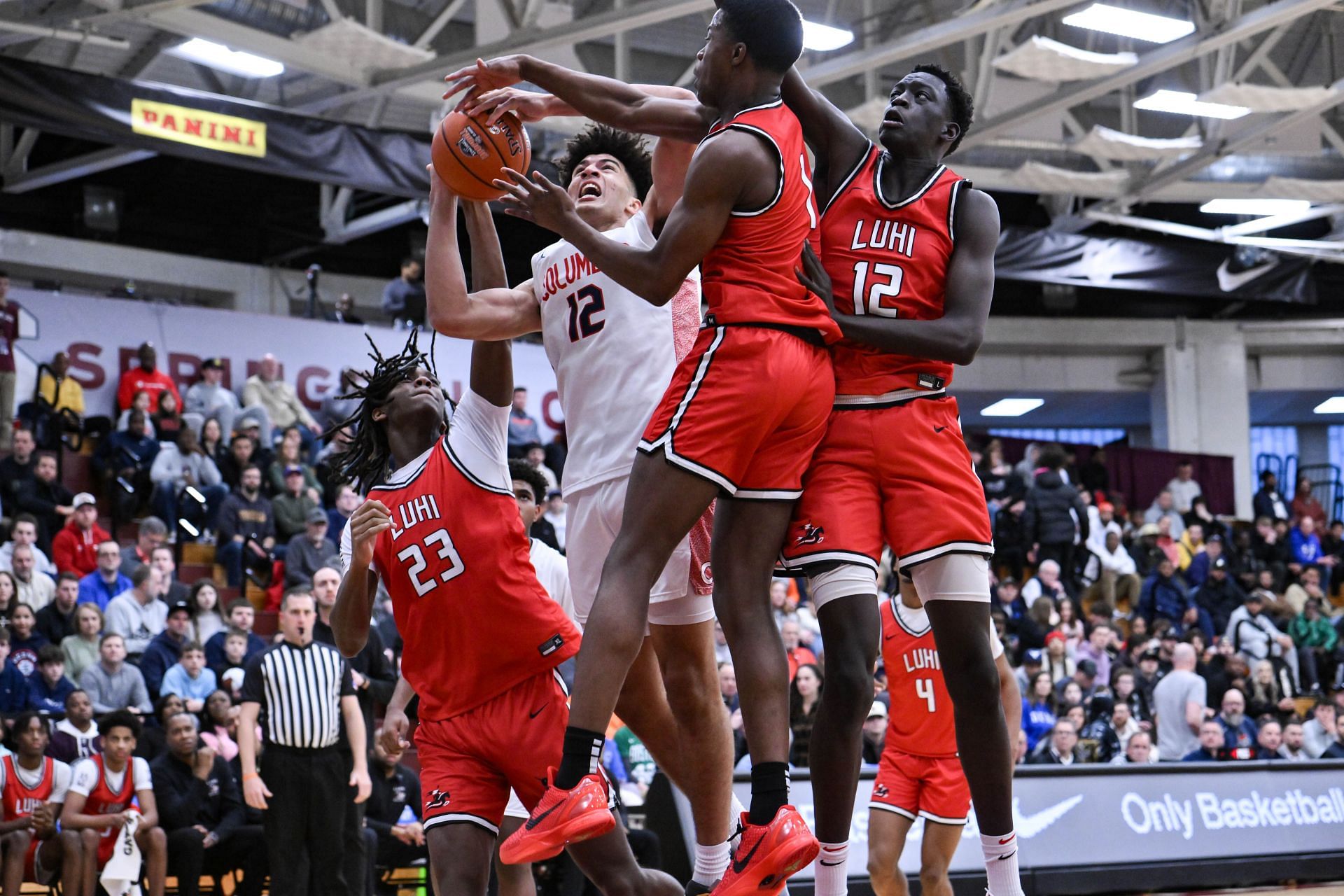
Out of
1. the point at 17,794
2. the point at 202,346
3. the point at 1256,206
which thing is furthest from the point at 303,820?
the point at 1256,206

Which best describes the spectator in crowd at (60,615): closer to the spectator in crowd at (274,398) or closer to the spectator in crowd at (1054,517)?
the spectator in crowd at (274,398)

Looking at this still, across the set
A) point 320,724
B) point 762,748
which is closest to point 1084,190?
point 320,724

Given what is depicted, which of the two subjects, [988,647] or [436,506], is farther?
[436,506]

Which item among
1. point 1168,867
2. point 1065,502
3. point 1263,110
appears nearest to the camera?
point 1168,867

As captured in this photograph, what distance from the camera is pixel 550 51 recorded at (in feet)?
Result: 55.4

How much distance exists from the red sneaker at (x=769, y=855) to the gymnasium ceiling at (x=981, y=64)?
11521mm

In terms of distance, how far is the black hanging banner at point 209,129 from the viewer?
14.5 meters

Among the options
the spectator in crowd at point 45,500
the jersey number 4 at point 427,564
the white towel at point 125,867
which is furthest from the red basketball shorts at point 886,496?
the spectator in crowd at point 45,500

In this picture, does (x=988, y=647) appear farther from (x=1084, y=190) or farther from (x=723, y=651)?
(x=1084, y=190)

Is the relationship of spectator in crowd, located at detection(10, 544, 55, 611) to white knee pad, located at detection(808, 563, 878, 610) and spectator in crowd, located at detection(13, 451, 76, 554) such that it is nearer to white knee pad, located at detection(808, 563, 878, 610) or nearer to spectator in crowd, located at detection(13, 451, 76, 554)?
spectator in crowd, located at detection(13, 451, 76, 554)

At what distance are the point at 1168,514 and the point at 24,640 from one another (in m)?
17.1

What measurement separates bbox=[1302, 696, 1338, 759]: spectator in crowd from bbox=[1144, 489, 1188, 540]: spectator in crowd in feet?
22.5

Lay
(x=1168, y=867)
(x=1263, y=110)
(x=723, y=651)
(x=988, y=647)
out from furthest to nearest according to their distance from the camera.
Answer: (x=1263, y=110) → (x=723, y=651) → (x=1168, y=867) → (x=988, y=647)

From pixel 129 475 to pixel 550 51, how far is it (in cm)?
Result: 641
